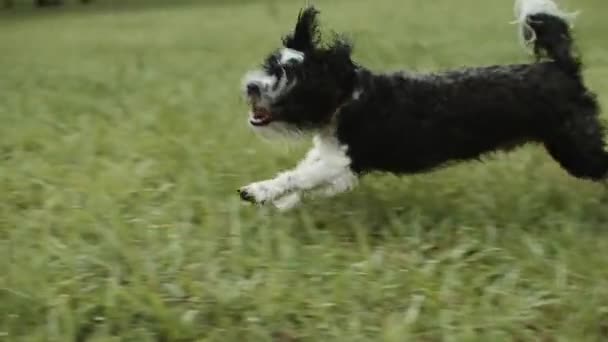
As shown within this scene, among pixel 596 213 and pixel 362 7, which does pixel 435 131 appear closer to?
pixel 596 213

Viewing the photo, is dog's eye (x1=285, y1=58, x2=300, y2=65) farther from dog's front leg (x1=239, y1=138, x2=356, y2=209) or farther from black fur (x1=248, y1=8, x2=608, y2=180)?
dog's front leg (x1=239, y1=138, x2=356, y2=209)

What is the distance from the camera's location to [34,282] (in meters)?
3.02

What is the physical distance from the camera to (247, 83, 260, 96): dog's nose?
373cm

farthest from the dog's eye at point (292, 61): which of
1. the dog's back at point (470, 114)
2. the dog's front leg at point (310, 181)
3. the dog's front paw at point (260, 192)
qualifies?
the dog's front paw at point (260, 192)

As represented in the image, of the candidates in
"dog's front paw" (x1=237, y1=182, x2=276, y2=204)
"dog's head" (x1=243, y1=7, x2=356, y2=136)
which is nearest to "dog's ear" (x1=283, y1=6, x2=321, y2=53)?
"dog's head" (x1=243, y1=7, x2=356, y2=136)

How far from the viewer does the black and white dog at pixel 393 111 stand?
3768 millimetres

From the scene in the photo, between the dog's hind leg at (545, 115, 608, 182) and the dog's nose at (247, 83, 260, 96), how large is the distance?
1.45 m

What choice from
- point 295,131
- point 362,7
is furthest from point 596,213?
point 362,7

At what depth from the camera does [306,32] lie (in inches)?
148

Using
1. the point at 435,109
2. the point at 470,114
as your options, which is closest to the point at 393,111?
the point at 435,109

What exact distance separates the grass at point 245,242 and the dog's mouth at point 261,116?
0.42 m

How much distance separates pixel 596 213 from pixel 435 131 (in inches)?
34.2

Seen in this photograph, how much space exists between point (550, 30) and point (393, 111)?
903mm

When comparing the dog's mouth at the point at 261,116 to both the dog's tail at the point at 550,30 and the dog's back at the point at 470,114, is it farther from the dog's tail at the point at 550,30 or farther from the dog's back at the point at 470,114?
the dog's tail at the point at 550,30
